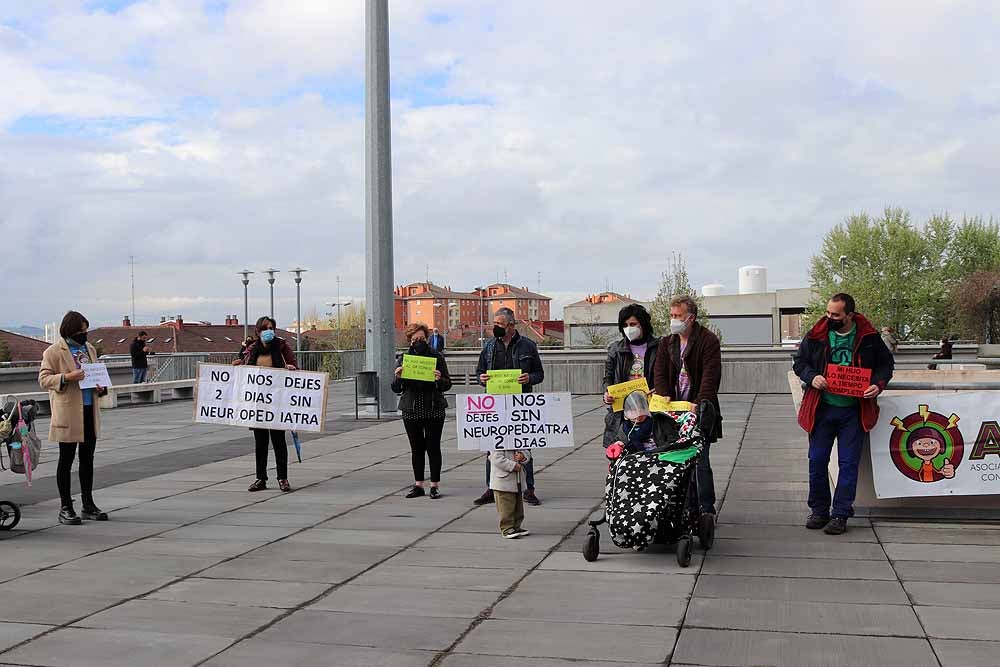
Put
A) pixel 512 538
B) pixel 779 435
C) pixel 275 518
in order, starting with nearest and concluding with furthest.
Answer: pixel 512 538
pixel 275 518
pixel 779 435

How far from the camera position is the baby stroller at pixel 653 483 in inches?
310

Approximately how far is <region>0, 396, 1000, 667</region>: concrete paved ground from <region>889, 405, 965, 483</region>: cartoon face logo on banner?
480mm

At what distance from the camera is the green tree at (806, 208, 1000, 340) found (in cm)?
7269

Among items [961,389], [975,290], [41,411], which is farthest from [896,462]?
[975,290]

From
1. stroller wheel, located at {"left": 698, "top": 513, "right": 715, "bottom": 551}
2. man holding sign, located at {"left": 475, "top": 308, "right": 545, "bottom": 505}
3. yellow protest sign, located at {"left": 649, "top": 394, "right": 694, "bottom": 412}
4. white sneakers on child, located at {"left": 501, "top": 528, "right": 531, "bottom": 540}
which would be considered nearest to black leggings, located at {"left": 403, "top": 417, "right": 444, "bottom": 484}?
man holding sign, located at {"left": 475, "top": 308, "right": 545, "bottom": 505}

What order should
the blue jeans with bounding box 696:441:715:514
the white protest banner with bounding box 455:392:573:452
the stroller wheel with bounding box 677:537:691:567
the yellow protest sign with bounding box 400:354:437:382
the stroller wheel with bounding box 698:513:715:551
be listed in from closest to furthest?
the stroller wheel with bounding box 677:537:691:567
the stroller wheel with bounding box 698:513:715:551
the blue jeans with bounding box 696:441:715:514
the white protest banner with bounding box 455:392:573:452
the yellow protest sign with bounding box 400:354:437:382

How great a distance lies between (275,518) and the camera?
1018 centimetres

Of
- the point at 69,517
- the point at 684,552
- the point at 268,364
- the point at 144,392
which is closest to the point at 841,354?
the point at 684,552

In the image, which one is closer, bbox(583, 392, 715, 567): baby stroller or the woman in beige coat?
bbox(583, 392, 715, 567): baby stroller

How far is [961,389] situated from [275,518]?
6.22 meters

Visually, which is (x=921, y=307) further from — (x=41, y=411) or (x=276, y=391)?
(x=276, y=391)

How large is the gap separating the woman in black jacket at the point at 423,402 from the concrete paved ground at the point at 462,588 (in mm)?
427

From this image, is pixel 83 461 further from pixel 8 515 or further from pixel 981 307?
pixel 981 307

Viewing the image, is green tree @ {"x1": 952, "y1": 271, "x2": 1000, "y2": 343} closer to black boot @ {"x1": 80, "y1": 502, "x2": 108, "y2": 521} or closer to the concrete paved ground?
the concrete paved ground
